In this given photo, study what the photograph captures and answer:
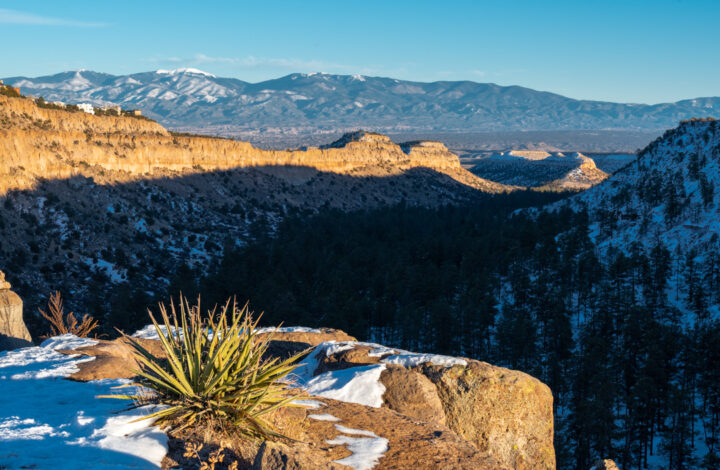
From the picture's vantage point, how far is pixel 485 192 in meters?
128

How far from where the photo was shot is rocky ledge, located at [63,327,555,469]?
6.82 meters

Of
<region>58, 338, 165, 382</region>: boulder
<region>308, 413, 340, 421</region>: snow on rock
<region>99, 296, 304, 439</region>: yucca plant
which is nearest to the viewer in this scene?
<region>99, 296, 304, 439</region>: yucca plant

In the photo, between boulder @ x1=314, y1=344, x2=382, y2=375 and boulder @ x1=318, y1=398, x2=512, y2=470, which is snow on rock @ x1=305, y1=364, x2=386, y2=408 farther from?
boulder @ x1=314, y1=344, x2=382, y2=375

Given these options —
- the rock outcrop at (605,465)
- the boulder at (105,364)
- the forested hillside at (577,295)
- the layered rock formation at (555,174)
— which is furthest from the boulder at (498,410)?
the layered rock formation at (555,174)

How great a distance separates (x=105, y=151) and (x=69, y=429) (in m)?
59.8

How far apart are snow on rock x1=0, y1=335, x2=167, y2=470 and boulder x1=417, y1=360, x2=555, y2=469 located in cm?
544

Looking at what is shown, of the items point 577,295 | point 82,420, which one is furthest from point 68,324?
point 577,295

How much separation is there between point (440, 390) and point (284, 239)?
170ft

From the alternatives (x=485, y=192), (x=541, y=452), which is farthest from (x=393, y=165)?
(x=541, y=452)

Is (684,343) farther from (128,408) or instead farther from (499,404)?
(128,408)

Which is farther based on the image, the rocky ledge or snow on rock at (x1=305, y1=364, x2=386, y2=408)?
snow on rock at (x1=305, y1=364, x2=386, y2=408)

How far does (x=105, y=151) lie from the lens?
6003 cm

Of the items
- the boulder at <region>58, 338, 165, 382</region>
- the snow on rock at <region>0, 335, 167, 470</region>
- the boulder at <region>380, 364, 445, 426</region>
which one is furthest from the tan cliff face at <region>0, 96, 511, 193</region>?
the boulder at <region>380, 364, 445, 426</region>

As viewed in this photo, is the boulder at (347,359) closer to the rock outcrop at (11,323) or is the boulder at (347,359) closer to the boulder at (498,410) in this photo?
the boulder at (498,410)
